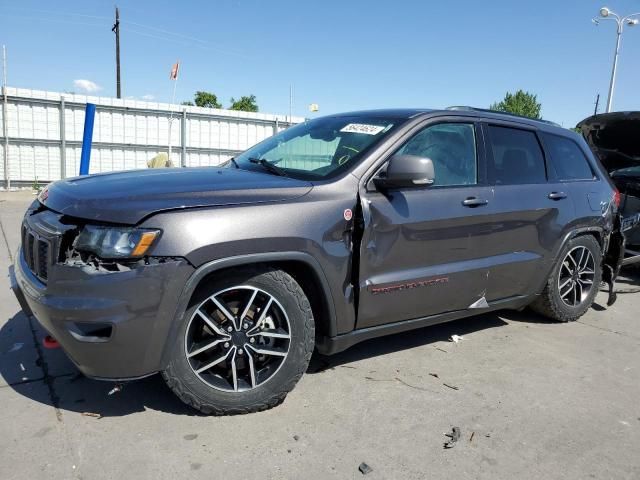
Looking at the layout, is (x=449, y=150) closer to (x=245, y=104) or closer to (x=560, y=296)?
(x=560, y=296)

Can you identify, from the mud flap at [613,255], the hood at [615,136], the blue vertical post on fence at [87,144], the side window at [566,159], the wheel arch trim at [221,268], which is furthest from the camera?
the blue vertical post on fence at [87,144]

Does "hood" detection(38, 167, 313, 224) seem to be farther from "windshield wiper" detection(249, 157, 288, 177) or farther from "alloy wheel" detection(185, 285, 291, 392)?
"alloy wheel" detection(185, 285, 291, 392)

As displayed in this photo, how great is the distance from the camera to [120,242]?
2.49 metres

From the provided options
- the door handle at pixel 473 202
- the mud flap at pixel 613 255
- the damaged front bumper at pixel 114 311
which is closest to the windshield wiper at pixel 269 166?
the damaged front bumper at pixel 114 311

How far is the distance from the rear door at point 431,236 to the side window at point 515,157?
18 centimetres

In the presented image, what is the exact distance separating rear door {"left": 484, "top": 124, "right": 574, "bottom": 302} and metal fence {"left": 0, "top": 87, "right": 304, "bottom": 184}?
11007 mm

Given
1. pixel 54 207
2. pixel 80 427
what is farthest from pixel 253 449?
pixel 54 207

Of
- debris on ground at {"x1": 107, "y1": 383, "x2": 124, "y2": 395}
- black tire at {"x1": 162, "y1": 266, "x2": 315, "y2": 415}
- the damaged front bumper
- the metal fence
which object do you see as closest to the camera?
the damaged front bumper

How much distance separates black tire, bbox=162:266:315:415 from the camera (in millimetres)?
2707

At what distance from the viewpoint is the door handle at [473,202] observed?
360 centimetres

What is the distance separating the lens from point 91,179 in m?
3.14

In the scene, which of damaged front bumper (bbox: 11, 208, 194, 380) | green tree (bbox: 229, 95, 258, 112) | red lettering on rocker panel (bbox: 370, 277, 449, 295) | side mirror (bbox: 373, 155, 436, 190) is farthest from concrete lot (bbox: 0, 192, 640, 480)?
green tree (bbox: 229, 95, 258, 112)

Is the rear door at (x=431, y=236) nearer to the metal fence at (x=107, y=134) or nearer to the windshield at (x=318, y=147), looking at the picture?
the windshield at (x=318, y=147)

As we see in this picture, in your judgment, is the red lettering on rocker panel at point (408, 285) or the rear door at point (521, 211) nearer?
the red lettering on rocker panel at point (408, 285)
